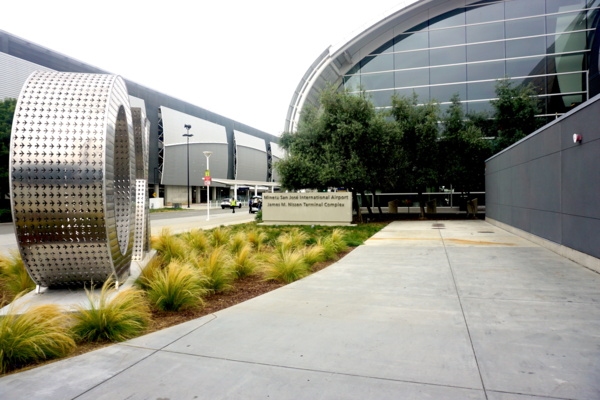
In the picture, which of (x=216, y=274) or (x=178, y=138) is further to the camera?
(x=178, y=138)

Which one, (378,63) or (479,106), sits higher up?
(378,63)

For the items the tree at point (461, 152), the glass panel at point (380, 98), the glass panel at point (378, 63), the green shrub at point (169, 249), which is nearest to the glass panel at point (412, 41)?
the glass panel at point (378, 63)

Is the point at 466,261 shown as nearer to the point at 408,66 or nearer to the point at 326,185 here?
the point at 326,185

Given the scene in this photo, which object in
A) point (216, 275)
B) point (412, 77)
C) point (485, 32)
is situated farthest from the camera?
point (412, 77)

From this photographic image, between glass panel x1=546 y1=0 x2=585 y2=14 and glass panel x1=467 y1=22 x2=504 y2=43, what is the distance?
3015mm

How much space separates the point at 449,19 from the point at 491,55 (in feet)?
14.6

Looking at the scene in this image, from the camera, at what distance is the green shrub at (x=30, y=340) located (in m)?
3.57

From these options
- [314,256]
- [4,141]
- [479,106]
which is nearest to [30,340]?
[314,256]

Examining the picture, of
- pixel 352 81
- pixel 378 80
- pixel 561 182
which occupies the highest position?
pixel 352 81

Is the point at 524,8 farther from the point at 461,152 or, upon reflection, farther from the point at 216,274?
the point at 216,274

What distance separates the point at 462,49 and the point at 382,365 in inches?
1186

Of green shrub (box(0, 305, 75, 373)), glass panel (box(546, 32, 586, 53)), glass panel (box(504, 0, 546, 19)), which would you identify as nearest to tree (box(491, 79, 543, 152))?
glass panel (box(546, 32, 586, 53))

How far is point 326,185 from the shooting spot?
69.8 ft

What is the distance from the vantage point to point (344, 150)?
2116 cm
